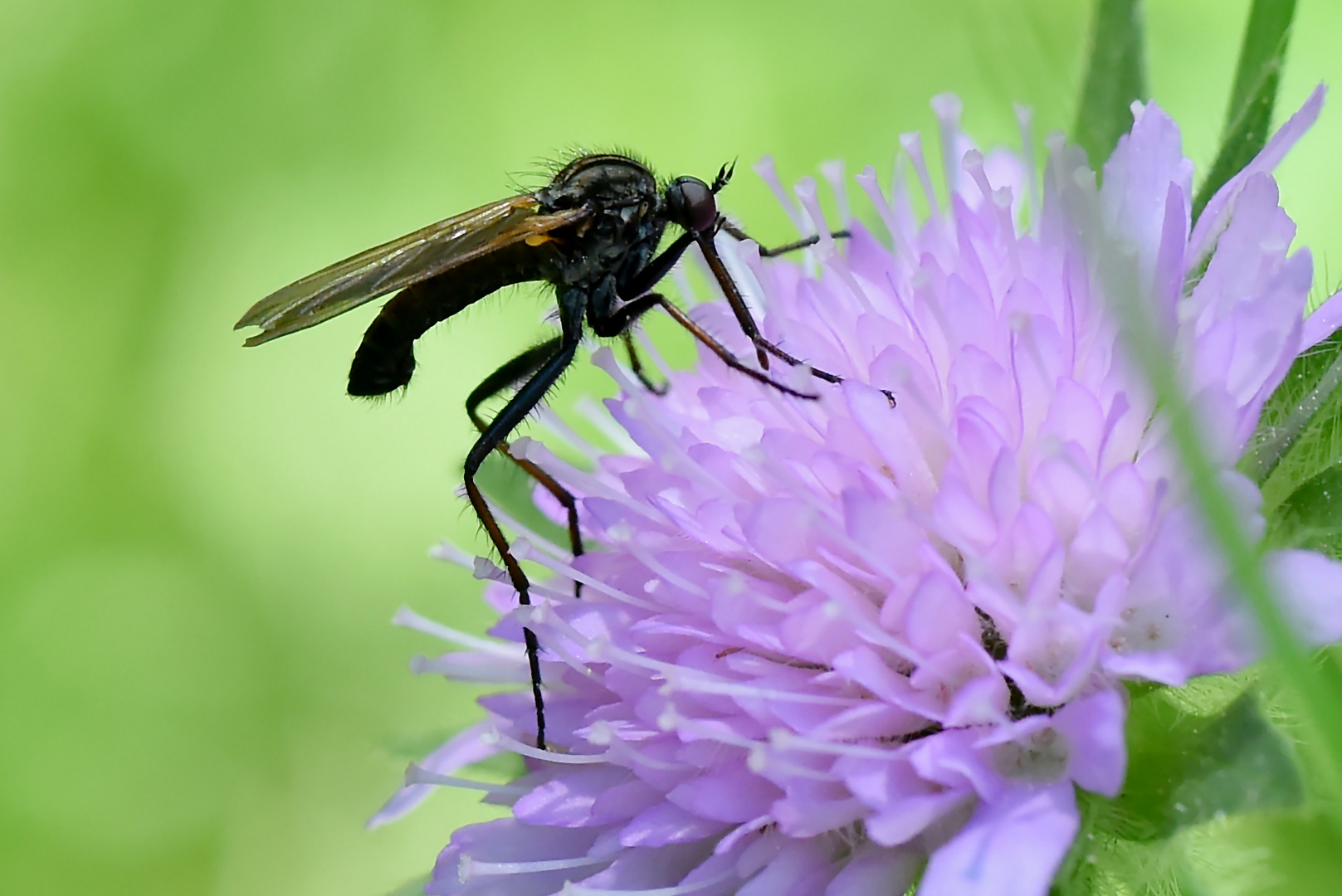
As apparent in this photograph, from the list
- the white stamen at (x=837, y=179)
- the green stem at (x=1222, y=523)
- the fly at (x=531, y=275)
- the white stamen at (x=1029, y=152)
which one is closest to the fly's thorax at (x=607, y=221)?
the fly at (x=531, y=275)

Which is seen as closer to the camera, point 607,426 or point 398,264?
point 398,264

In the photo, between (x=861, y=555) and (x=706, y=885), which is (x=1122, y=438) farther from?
(x=706, y=885)

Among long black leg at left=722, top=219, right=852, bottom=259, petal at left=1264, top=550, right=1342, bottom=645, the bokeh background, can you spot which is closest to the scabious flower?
petal at left=1264, top=550, right=1342, bottom=645

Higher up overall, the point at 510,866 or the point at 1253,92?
the point at 1253,92

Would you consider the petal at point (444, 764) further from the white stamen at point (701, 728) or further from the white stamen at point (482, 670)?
the white stamen at point (701, 728)

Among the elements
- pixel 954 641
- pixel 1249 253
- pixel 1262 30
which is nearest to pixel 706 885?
pixel 954 641

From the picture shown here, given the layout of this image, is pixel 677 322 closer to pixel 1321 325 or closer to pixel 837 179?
pixel 837 179

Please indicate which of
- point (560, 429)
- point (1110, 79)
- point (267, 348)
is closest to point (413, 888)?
point (560, 429)
